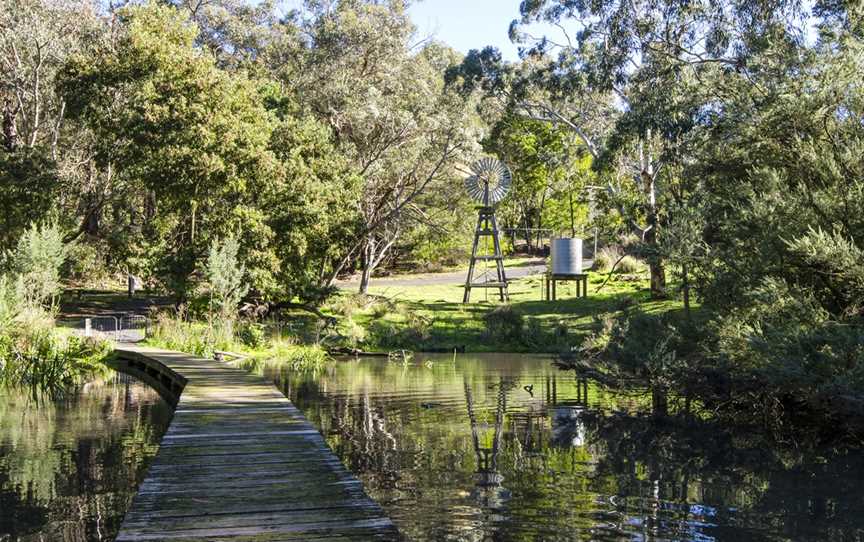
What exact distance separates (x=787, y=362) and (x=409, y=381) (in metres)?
9.76

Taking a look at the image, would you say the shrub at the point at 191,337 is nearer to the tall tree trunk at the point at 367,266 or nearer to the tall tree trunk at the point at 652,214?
the tall tree trunk at the point at 367,266

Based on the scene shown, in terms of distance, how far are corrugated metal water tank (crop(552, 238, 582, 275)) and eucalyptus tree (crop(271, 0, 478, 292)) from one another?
18.2 ft

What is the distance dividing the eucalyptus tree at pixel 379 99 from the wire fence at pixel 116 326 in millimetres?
9208

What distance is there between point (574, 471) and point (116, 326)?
19157mm

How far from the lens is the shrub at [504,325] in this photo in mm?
27172

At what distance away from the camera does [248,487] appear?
6660mm

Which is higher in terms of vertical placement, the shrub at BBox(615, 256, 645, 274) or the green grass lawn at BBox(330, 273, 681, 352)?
the shrub at BBox(615, 256, 645, 274)

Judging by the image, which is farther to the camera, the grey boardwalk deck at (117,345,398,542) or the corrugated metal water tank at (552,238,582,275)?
the corrugated metal water tank at (552,238,582,275)

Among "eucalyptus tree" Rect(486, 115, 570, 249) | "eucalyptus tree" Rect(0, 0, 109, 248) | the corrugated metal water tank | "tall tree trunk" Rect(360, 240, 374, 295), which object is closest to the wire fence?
"eucalyptus tree" Rect(0, 0, 109, 248)

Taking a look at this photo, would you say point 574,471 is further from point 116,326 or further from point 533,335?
point 116,326

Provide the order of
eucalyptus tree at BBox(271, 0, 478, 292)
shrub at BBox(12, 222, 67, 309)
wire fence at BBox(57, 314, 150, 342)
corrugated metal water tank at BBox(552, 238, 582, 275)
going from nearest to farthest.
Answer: shrub at BBox(12, 222, 67, 309) → wire fence at BBox(57, 314, 150, 342) → corrugated metal water tank at BBox(552, 238, 582, 275) → eucalyptus tree at BBox(271, 0, 478, 292)

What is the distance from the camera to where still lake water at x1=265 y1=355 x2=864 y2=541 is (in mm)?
7125

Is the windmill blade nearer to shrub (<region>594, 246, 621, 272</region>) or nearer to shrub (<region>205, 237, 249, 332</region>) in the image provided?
shrub (<region>594, 246, 621, 272</region>)

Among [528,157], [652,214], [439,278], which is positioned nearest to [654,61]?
[652,214]
